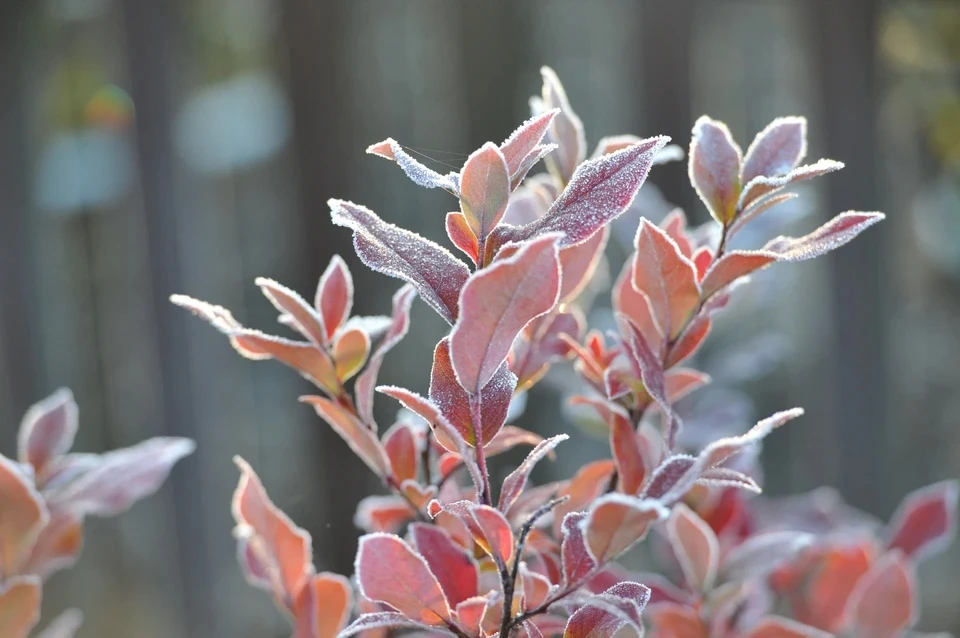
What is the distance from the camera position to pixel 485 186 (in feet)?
1.01

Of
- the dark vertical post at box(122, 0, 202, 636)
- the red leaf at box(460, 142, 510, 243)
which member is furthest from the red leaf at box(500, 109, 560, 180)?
the dark vertical post at box(122, 0, 202, 636)

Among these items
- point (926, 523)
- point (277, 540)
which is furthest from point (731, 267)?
point (926, 523)

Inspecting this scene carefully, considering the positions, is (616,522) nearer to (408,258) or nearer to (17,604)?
(408,258)

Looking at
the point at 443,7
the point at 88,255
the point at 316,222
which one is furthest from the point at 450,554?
the point at 88,255

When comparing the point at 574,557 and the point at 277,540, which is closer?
the point at 574,557

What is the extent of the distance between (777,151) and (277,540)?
0.95 feet

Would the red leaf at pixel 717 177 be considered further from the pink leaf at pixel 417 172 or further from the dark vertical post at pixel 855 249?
the dark vertical post at pixel 855 249

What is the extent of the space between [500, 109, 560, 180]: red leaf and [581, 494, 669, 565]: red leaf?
12 cm

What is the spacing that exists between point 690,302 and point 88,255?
2243 millimetres

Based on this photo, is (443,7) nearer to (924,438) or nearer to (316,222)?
(316,222)

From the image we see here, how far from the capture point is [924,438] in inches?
93.7

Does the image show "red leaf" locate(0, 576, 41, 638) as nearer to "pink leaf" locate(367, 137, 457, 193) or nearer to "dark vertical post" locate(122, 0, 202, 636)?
"pink leaf" locate(367, 137, 457, 193)

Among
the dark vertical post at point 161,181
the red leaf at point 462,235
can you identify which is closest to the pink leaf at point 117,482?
the red leaf at point 462,235

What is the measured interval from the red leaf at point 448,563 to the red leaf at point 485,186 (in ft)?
0.47
